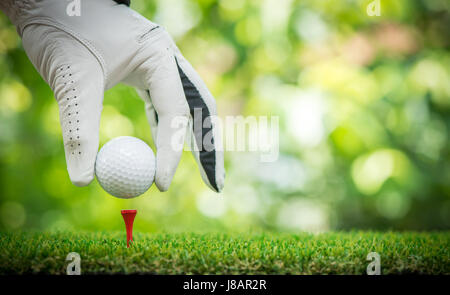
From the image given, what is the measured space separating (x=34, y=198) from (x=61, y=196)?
Answer: 1.19 ft

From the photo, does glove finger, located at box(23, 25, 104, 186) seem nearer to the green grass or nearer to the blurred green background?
the green grass

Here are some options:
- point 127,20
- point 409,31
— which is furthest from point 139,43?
point 409,31

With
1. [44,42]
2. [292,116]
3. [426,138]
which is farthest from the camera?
[426,138]

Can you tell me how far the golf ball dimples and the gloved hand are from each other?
41mm

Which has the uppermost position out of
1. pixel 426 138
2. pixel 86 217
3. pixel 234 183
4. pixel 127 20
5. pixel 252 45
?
pixel 252 45

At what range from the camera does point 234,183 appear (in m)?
3.86

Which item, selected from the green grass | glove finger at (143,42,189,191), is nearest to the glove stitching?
glove finger at (143,42,189,191)

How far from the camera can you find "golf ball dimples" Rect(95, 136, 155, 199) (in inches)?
51.0

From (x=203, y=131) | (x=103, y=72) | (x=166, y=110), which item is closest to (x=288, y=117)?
(x=203, y=131)

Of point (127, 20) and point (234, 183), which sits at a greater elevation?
point (127, 20)

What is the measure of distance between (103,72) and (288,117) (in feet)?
6.90

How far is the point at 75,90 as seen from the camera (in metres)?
1.30

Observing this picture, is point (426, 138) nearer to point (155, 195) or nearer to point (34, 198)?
point (155, 195)
